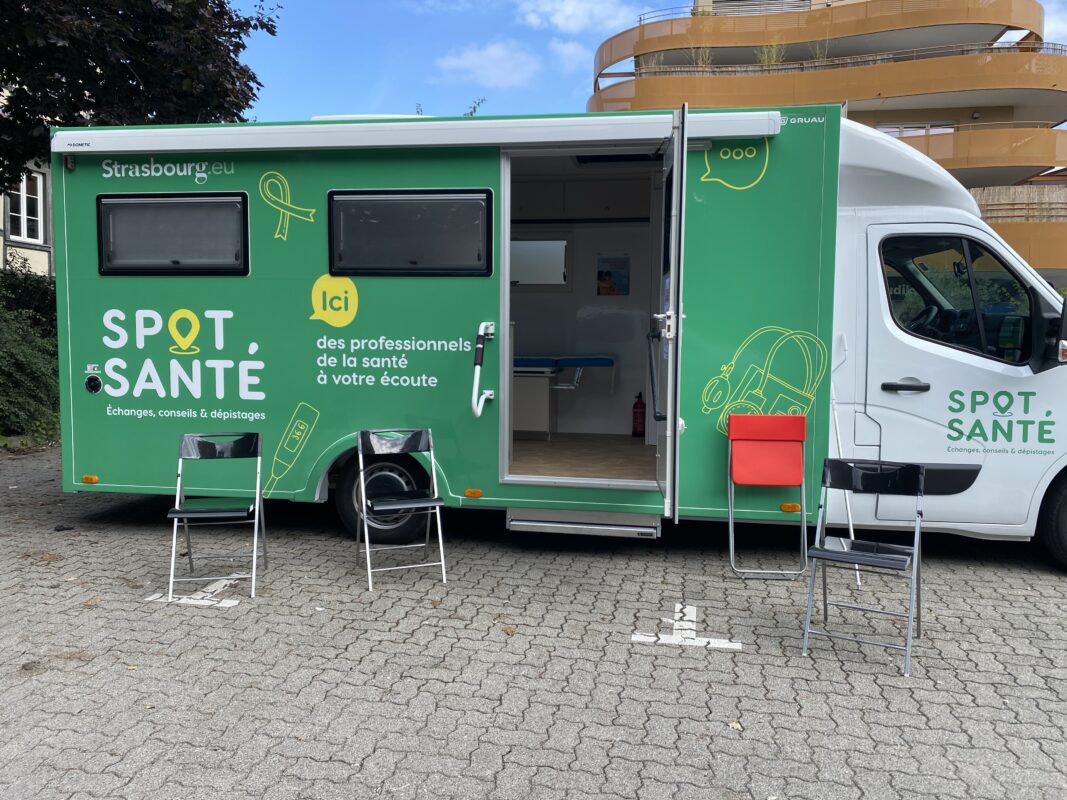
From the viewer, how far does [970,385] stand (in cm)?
478

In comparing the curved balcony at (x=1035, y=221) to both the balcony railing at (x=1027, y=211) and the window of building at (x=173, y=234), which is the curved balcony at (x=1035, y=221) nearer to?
the balcony railing at (x=1027, y=211)

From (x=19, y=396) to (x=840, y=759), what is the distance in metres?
10.9

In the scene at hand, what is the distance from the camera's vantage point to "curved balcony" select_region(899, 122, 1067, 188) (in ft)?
83.7

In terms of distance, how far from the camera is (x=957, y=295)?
486cm

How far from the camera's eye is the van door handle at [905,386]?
480cm

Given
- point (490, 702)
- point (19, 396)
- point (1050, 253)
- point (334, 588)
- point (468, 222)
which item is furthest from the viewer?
point (1050, 253)

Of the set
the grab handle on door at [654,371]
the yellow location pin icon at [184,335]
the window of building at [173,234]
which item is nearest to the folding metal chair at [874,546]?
the grab handle on door at [654,371]

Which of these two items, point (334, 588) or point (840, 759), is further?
point (334, 588)

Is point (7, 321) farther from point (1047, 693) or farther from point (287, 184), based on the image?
point (1047, 693)

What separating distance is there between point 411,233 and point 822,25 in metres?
29.8

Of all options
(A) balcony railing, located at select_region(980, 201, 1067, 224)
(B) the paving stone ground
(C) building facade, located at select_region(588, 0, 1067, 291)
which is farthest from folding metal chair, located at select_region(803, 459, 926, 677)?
(A) balcony railing, located at select_region(980, 201, 1067, 224)

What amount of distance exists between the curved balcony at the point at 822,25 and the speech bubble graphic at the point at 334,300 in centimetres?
2780

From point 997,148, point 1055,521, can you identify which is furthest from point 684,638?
point 997,148

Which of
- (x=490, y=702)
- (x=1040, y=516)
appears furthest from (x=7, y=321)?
(x=1040, y=516)
